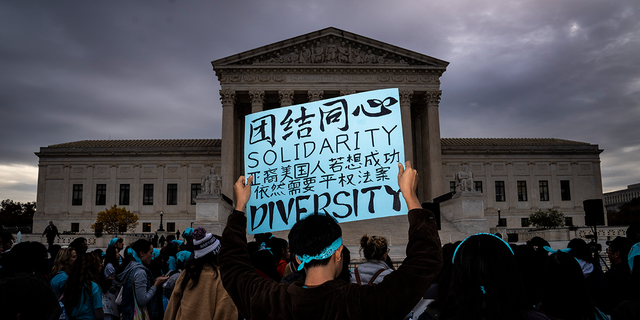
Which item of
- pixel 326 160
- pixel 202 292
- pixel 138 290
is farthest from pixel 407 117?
pixel 202 292

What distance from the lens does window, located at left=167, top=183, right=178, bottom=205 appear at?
50.5 metres

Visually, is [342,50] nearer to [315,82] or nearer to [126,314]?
[315,82]

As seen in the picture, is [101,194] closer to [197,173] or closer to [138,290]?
[197,173]

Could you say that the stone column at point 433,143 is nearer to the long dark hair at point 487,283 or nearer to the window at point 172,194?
the window at point 172,194

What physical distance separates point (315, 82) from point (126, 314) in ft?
115

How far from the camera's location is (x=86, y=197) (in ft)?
165

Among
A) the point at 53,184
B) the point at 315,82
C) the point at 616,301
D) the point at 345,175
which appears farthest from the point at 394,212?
the point at 53,184

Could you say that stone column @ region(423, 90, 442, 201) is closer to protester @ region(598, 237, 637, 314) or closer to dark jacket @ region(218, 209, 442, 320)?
protester @ region(598, 237, 637, 314)

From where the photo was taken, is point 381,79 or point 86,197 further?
point 86,197

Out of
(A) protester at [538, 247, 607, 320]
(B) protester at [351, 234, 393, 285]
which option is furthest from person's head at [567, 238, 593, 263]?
(A) protester at [538, 247, 607, 320]

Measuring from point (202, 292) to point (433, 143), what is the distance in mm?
37300

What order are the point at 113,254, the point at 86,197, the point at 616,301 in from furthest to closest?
the point at 86,197, the point at 113,254, the point at 616,301

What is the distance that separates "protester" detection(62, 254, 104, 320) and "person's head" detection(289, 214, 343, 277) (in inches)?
139

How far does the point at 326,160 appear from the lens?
5484 millimetres
